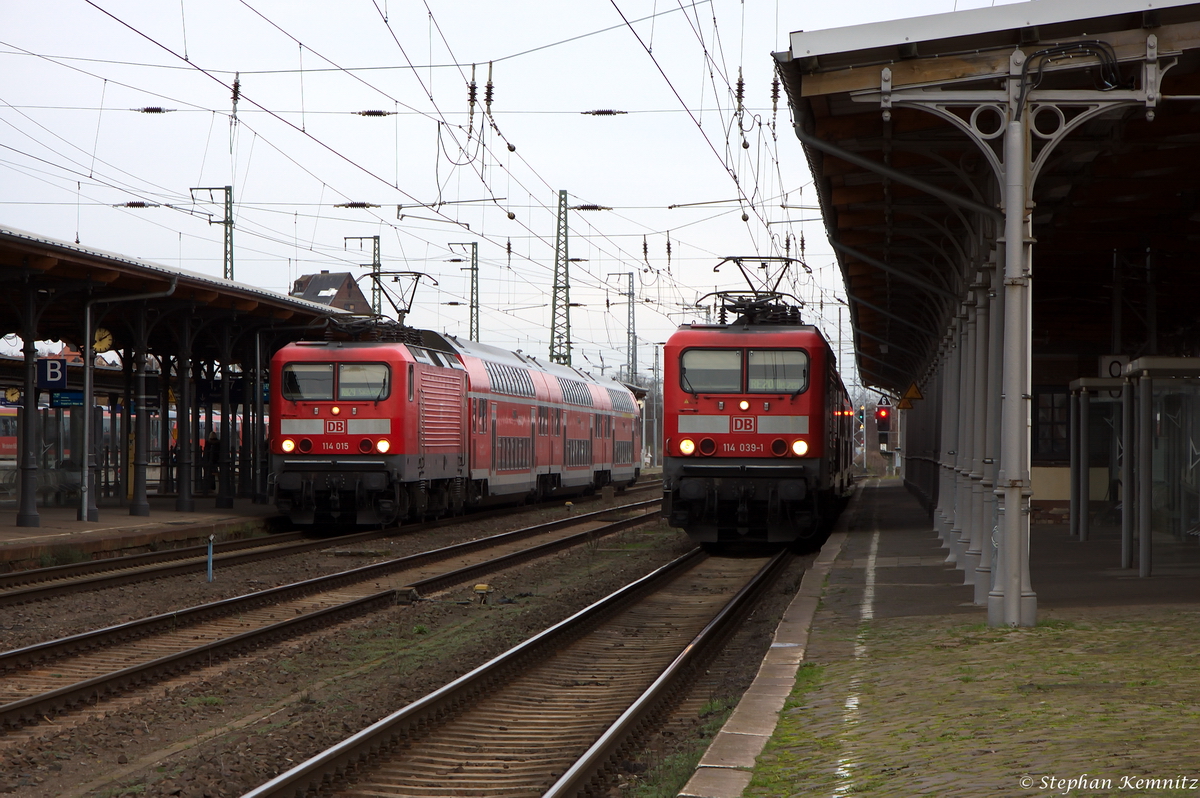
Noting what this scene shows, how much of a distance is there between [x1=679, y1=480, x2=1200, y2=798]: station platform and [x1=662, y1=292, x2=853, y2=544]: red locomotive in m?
4.95

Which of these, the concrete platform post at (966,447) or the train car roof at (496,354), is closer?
the concrete platform post at (966,447)

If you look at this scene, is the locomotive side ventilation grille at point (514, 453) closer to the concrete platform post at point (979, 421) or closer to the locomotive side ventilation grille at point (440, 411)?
the locomotive side ventilation grille at point (440, 411)

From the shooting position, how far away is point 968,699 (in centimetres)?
671

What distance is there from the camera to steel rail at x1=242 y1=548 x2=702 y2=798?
19.5 ft

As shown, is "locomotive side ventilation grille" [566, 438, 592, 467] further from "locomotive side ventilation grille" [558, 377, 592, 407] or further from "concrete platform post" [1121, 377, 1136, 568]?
"concrete platform post" [1121, 377, 1136, 568]

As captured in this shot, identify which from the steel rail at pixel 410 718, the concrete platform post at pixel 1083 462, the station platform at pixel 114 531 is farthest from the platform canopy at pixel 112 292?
the concrete platform post at pixel 1083 462

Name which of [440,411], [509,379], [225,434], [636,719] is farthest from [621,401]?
[636,719]

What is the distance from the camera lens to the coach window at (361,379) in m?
20.4

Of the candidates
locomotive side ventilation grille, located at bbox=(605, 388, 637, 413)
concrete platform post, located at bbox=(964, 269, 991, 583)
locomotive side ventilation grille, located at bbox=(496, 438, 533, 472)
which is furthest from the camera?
locomotive side ventilation grille, located at bbox=(605, 388, 637, 413)

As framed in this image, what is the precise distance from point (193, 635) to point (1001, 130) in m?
7.50

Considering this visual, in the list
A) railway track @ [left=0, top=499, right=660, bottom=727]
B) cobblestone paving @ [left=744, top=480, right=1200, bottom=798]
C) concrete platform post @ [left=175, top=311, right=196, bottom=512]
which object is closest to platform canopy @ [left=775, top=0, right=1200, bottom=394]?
cobblestone paving @ [left=744, top=480, right=1200, bottom=798]

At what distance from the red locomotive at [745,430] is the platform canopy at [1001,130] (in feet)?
5.79

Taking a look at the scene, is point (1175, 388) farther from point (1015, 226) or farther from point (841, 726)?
point (841, 726)

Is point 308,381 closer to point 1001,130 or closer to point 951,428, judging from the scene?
point 951,428
